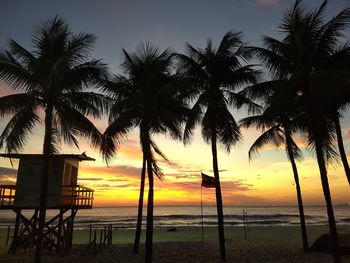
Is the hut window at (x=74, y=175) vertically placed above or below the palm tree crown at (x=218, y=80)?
below

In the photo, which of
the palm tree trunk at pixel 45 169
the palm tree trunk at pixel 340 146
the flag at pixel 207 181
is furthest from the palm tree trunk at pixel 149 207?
the palm tree trunk at pixel 340 146

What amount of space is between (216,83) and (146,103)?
465 centimetres

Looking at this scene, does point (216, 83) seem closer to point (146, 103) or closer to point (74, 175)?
point (146, 103)

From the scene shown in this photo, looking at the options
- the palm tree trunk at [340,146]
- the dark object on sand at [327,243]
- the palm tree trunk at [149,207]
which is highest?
the palm tree trunk at [340,146]

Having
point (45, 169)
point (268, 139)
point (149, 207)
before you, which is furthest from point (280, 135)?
point (45, 169)

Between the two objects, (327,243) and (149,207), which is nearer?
(149,207)

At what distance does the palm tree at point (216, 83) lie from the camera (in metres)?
19.1

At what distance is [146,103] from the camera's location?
17688 mm

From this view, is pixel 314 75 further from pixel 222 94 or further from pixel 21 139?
pixel 21 139

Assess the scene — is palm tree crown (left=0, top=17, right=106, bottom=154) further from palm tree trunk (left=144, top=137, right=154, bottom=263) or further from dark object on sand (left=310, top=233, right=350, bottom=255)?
dark object on sand (left=310, top=233, right=350, bottom=255)

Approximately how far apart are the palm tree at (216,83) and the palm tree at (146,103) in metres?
0.98

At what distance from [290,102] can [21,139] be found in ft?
42.8

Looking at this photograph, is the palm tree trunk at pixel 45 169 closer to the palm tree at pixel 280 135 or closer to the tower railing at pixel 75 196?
the tower railing at pixel 75 196

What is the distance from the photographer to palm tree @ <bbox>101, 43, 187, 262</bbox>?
17656 millimetres
